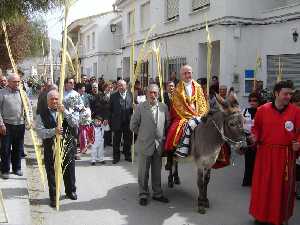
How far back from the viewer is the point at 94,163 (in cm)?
1082

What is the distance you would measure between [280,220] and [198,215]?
1224 millimetres

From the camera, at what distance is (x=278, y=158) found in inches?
242

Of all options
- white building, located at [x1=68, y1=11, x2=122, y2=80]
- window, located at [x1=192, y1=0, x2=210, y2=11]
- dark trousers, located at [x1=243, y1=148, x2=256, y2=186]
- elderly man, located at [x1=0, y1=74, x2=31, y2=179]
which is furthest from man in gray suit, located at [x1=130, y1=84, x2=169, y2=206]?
white building, located at [x1=68, y1=11, x2=122, y2=80]

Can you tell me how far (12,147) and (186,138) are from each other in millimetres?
3830

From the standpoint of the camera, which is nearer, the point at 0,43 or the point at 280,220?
the point at 280,220

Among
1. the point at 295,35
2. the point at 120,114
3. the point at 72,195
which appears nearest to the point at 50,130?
the point at 72,195

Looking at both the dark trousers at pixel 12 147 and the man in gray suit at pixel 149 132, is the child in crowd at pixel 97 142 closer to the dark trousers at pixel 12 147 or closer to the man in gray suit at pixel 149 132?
the dark trousers at pixel 12 147

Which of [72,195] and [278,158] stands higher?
[278,158]

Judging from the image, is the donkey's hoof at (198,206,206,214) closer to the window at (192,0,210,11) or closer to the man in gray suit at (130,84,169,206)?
the man in gray suit at (130,84,169,206)

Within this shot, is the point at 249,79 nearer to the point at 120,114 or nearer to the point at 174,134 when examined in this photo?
the point at 120,114

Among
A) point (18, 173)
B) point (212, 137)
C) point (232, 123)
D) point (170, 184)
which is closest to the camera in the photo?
point (232, 123)

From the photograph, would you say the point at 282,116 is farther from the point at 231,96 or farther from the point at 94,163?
the point at 94,163

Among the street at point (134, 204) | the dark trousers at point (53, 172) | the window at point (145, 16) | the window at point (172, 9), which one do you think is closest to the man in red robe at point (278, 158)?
the street at point (134, 204)

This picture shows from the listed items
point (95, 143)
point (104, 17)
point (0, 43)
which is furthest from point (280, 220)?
point (104, 17)
